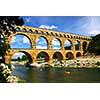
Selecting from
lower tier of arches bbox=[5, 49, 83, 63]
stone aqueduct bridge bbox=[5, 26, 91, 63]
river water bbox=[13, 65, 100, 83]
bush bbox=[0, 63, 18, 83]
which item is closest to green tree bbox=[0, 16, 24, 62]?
bush bbox=[0, 63, 18, 83]

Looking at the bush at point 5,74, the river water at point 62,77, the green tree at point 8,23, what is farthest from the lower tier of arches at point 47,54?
the green tree at point 8,23

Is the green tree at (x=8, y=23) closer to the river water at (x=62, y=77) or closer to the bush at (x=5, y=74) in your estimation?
the bush at (x=5, y=74)

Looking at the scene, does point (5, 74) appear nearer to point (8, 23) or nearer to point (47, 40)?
point (8, 23)

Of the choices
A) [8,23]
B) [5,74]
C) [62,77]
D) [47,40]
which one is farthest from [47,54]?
[8,23]

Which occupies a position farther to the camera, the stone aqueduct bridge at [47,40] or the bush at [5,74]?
the stone aqueduct bridge at [47,40]

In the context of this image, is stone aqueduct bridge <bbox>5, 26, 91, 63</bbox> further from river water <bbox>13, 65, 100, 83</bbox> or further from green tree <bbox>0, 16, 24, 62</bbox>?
green tree <bbox>0, 16, 24, 62</bbox>

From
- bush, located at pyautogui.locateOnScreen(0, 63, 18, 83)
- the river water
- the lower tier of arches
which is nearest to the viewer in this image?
bush, located at pyautogui.locateOnScreen(0, 63, 18, 83)

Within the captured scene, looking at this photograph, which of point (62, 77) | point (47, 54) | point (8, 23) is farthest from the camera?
point (47, 54)

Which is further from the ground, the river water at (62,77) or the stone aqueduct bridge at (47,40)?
the stone aqueduct bridge at (47,40)

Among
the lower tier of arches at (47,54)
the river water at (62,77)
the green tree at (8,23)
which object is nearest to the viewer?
the green tree at (8,23)

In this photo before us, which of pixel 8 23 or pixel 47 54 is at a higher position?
pixel 8 23

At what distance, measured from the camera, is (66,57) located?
36.9 m

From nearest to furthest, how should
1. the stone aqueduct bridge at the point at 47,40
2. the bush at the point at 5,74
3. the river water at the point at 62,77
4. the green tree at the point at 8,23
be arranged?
the green tree at the point at 8,23 → the bush at the point at 5,74 → the river water at the point at 62,77 → the stone aqueduct bridge at the point at 47,40
